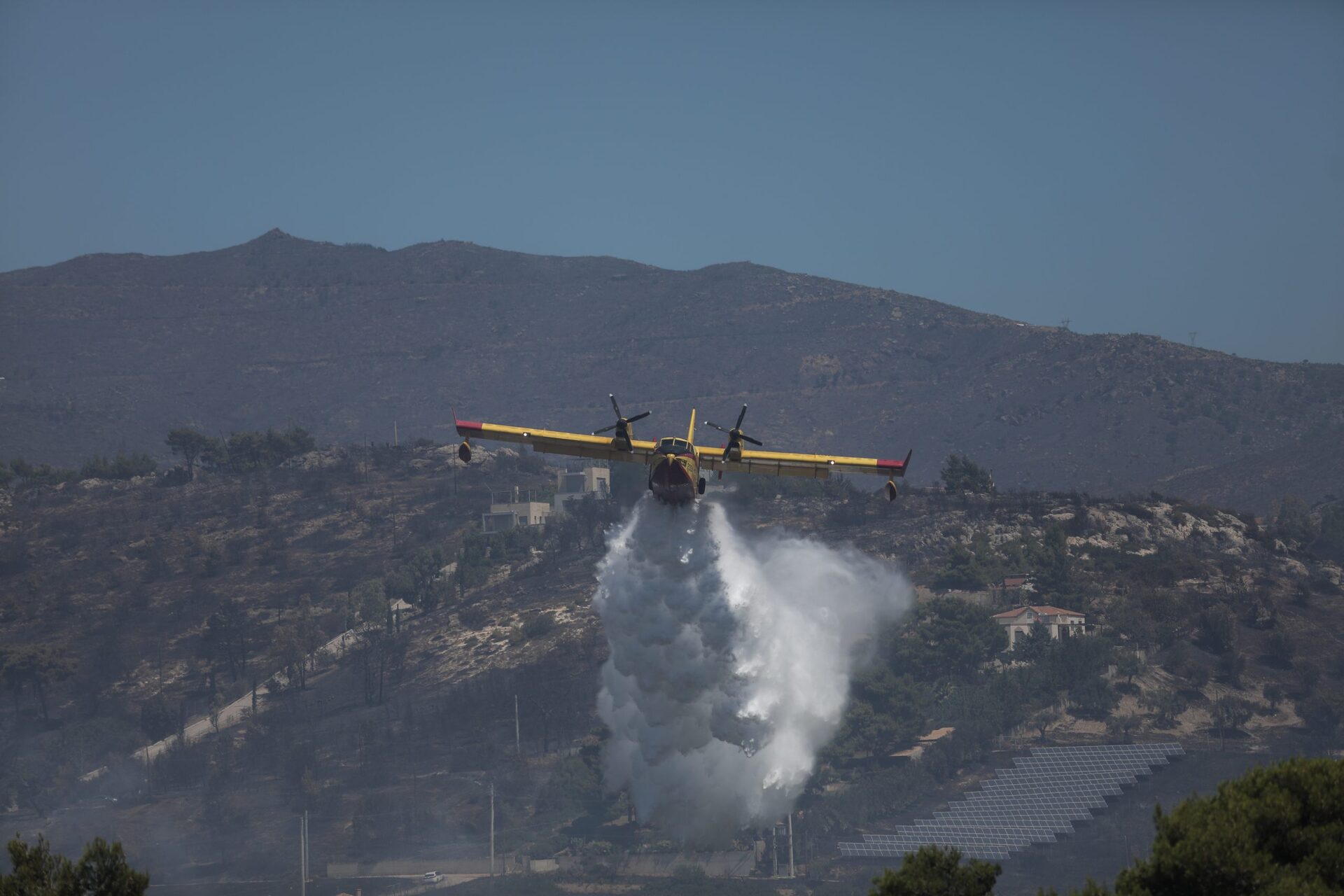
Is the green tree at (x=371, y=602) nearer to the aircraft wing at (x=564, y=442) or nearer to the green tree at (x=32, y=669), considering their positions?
the green tree at (x=32, y=669)

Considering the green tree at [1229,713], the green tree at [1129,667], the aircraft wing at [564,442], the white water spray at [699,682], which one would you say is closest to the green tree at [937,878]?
the aircraft wing at [564,442]

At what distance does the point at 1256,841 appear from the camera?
40.9 meters

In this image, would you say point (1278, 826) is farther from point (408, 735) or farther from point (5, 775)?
point (5, 775)

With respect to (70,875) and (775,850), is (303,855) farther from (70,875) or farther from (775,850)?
(70,875)

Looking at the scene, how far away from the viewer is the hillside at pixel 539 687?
454ft

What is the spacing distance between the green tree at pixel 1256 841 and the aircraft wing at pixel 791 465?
4091cm

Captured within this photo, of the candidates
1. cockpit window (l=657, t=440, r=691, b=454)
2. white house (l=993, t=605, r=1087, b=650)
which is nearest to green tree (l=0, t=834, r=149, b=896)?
cockpit window (l=657, t=440, r=691, b=454)

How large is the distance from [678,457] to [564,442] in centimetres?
943

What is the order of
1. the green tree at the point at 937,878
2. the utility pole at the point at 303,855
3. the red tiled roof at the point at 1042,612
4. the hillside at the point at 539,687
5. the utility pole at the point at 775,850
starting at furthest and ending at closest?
the red tiled roof at the point at 1042,612 < the hillside at the point at 539,687 < the utility pole at the point at 303,855 < the utility pole at the point at 775,850 < the green tree at the point at 937,878

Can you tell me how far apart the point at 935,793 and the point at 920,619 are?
28.0 m

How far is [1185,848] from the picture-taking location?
3988 centimetres

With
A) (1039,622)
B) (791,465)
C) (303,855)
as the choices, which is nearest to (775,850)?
(303,855)

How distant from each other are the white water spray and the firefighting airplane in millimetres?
4312

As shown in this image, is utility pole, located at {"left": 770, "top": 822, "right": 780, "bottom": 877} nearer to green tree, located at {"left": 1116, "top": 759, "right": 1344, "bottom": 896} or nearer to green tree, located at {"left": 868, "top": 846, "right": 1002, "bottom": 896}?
green tree, located at {"left": 868, "top": 846, "right": 1002, "bottom": 896}
